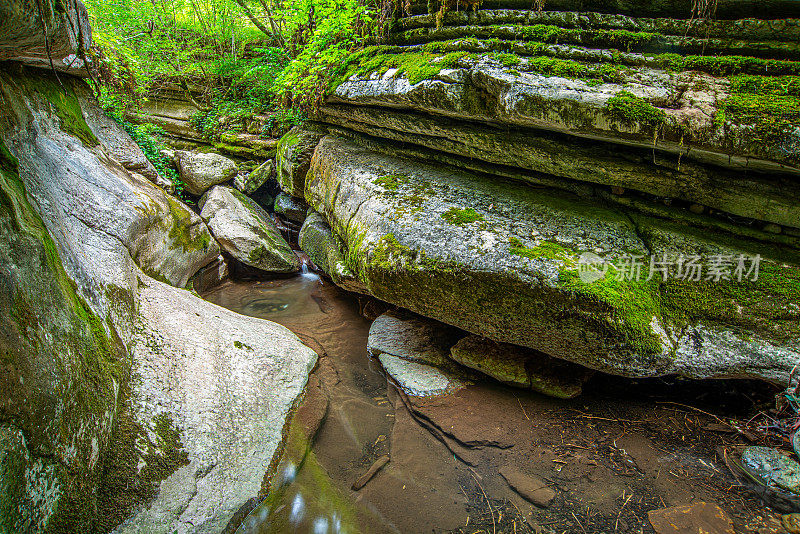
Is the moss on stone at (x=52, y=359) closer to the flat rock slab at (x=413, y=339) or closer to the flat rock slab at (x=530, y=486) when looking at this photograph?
the flat rock slab at (x=413, y=339)

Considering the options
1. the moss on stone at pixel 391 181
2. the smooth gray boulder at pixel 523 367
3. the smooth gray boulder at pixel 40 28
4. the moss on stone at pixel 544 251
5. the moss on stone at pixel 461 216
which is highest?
the smooth gray boulder at pixel 40 28

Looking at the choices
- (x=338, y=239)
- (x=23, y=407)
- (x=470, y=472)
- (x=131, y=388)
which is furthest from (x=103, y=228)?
(x=470, y=472)

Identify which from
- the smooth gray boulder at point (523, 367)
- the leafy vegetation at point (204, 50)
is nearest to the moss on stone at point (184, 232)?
the leafy vegetation at point (204, 50)

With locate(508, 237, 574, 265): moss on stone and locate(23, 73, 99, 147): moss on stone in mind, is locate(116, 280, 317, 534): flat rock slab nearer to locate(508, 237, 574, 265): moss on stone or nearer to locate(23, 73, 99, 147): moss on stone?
locate(23, 73, 99, 147): moss on stone

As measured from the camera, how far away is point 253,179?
9.45m

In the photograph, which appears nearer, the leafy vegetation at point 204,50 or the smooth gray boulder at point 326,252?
the smooth gray boulder at point 326,252

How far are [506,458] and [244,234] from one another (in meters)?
6.49

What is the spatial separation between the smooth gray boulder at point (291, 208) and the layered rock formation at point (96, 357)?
3.94 metres

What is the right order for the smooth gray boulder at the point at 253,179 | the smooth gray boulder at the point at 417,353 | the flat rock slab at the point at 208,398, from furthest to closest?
the smooth gray boulder at the point at 253,179, the smooth gray boulder at the point at 417,353, the flat rock slab at the point at 208,398

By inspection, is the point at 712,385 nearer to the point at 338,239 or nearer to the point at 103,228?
the point at 338,239

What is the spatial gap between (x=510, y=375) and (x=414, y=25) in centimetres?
563

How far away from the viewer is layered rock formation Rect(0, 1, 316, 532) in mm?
2350

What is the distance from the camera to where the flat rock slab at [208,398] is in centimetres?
296

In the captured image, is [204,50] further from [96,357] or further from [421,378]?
[421,378]
